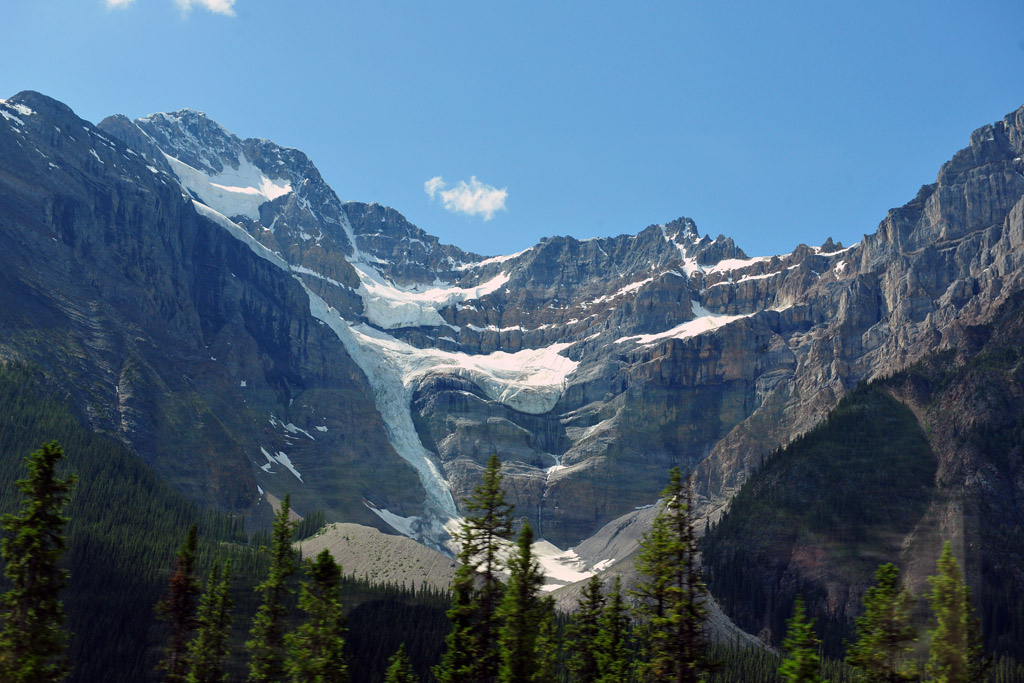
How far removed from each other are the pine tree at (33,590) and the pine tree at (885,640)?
30.2 m

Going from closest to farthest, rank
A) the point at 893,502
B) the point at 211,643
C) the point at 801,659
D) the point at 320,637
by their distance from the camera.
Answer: the point at 801,659, the point at 320,637, the point at 211,643, the point at 893,502

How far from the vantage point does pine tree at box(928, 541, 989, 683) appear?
3578 centimetres

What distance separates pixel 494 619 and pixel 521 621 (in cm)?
117

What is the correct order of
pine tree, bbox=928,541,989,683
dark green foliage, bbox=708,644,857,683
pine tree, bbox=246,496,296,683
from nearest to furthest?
pine tree, bbox=928,541,989,683, pine tree, bbox=246,496,296,683, dark green foliage, bbox=708,644,857,683

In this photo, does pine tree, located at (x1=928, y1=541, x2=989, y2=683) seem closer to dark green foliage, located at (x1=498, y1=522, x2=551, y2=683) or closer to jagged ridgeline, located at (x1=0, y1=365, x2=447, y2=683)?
dark green foliage, located at (x1=498, y1=522, x2=551, y2=683)

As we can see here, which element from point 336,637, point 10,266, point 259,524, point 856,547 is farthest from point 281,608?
point 10,266

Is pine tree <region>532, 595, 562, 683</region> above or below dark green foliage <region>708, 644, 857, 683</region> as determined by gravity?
above

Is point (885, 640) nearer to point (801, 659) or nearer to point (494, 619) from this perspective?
point (801, 659)

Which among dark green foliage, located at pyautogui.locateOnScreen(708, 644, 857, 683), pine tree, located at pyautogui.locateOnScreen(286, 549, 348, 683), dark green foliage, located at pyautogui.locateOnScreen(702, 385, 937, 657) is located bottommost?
dark green foliage, located at pyautogui.locateOnScreen(708, 644, 857, 683)

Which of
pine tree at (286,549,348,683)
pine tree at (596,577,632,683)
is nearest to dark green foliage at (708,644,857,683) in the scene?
pine tree at (596,577,632,683)

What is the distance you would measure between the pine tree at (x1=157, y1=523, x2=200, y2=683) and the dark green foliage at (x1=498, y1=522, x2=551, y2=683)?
13.8 metres

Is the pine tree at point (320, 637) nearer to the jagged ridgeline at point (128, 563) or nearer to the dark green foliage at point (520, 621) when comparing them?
the dark green foliage at point (520, 621)

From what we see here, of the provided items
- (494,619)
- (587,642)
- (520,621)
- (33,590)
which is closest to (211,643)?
(33,590)

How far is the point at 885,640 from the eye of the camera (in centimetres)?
3456
